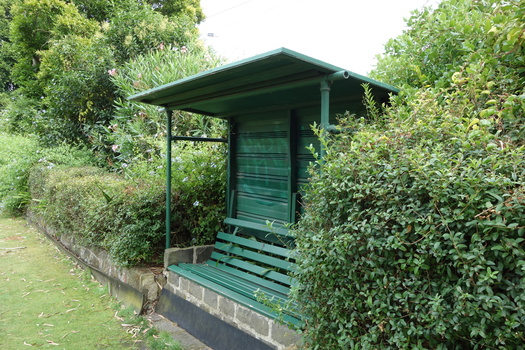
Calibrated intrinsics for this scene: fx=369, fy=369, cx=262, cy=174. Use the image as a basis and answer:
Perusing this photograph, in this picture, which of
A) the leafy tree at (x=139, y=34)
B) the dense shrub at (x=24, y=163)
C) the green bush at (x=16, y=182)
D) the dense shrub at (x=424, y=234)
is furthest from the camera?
the green bush at (x=16, y=182)

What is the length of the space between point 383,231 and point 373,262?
0.51ft

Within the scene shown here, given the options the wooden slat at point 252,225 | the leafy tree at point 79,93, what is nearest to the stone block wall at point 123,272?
the wooden slat at point 252,225

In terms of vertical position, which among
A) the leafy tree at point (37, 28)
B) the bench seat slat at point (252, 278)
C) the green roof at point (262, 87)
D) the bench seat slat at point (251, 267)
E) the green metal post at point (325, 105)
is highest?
the leafy tree at point (37, 28)

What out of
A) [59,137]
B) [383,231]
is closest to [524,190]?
[383,231]

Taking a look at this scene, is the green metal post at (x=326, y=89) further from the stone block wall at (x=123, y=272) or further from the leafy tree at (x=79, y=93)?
the leafy tree at (x=79, y=93)

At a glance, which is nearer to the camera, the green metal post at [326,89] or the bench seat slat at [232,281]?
the green metal post at [326,89]

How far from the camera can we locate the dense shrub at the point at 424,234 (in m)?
1.43

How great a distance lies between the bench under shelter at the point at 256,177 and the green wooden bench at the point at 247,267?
0.04 feet

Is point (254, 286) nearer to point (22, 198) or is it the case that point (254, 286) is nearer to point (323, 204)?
point (323, 204)

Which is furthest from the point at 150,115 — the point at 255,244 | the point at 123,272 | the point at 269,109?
the point at 255,244

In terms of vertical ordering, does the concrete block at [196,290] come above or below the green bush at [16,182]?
below

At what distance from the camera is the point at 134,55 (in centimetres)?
923

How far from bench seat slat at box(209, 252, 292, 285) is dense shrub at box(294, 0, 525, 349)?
3.67 feet

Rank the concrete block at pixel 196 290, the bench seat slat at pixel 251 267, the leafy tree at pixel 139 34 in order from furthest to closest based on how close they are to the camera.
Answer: the leafy tree at pixel 139 34 < the concrete block at pixel 196 290 < the bench seat slat at pixel 251 267
